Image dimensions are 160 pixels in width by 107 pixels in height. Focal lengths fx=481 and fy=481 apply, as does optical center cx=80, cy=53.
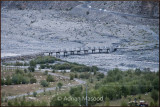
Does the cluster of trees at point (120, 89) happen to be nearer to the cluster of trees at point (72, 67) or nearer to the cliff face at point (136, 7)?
the cluster of trees at point (72, 67)

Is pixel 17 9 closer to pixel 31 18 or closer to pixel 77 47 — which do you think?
pixel 31 18

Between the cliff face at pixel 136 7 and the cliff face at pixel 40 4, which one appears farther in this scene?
the cliff face at pixel 40 4

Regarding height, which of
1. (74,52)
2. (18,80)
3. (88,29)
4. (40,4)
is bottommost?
(74,52)

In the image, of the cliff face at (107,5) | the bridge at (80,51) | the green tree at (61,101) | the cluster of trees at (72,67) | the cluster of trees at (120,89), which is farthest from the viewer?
the cliff face at (107,5)

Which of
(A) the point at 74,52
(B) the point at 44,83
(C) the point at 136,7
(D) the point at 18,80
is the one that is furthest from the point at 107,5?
(B) the point at 44,83

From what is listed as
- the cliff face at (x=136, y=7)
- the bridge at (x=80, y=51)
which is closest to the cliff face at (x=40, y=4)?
the cliff face at (x=136, y=7)

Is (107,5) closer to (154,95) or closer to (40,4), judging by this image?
(40,4)

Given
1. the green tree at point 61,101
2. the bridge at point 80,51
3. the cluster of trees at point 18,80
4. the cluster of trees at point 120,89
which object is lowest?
the bridge at point 80,51

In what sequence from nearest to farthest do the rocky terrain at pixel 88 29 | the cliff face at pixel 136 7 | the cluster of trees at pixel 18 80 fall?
1. the cluster of trees at pixel 18 80
2. the rocky terrain at pixel 88 29
3. the cliff face at pixel 136 7

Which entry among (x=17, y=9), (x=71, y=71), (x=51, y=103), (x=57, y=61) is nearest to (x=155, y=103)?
(x=51, y=103)
